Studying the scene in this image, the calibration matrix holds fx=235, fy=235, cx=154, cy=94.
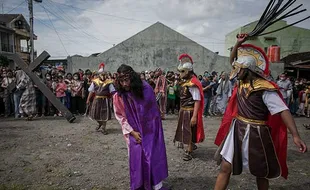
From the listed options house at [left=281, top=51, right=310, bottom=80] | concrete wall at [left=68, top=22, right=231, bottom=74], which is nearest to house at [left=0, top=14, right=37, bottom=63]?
concrete wall at [left=68, top=22, right=231, bottom=74]

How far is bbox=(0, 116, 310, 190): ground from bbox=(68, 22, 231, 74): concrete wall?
11.4m

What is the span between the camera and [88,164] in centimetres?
482

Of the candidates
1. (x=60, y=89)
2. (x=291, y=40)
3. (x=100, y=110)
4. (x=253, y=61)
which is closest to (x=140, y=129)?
(x=253, y=61)

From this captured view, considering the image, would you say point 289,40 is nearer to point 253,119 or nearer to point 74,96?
point 74,96

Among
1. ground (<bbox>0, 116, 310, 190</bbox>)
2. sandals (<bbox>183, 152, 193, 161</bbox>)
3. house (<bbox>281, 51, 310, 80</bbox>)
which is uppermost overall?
house (<bbox>281, 51, 310, 80</bbox>)

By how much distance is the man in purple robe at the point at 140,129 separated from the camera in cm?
311

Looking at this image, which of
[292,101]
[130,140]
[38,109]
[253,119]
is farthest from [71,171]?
[292,101]

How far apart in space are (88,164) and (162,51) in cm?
1473

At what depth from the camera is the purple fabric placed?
3100 mm

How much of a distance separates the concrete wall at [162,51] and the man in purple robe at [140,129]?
1507cm

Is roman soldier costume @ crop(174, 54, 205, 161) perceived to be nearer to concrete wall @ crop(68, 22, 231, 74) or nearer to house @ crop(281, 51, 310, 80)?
concrete wall @ crop(68, 22, 231, 74)

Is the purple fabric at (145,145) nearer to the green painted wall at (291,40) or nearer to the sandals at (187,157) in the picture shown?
the sandals at (187,157)

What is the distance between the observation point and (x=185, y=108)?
197 inches

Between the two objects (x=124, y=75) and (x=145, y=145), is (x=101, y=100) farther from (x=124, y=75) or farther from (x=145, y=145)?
(x=145, y=145)
